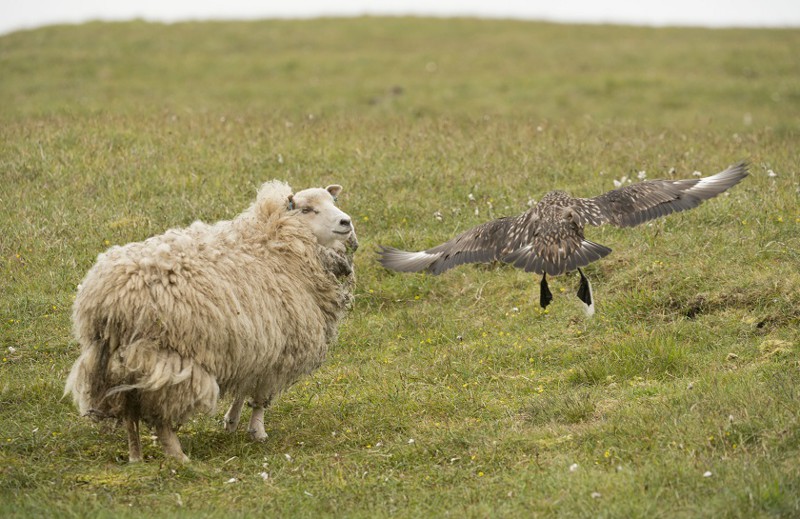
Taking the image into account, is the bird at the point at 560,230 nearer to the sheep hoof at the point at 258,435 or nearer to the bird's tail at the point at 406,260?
the bird's tail at the point at 406,260

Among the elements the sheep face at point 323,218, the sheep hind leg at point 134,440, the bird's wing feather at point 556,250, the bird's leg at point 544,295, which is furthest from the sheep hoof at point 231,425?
the bird's leg at point 544,295

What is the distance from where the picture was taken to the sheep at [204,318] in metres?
6.65

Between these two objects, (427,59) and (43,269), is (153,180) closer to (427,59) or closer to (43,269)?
(43,269)

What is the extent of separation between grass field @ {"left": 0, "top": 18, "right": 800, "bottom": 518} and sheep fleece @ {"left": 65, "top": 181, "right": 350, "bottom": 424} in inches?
20.4

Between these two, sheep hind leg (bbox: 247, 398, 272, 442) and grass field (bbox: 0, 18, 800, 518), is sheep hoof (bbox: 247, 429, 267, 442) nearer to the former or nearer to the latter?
sheep hind leg (bbox: 247, 398, 272, 442)

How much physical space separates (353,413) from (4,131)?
9023mm

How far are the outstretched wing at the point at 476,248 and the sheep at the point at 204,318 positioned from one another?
1170 mm

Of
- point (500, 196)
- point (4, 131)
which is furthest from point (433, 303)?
point (4, 131)

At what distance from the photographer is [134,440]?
6891mm

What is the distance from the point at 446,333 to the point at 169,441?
3.41m

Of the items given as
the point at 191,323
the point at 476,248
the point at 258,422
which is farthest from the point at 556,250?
the point at 191,323

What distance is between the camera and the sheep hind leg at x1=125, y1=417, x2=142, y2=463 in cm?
687

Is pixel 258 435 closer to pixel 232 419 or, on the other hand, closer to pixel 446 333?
pixel 232 419

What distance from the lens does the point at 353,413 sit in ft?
25.8
